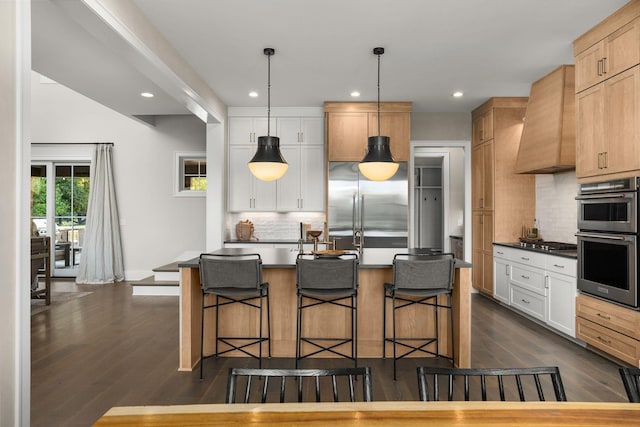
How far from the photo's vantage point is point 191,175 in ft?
25.3

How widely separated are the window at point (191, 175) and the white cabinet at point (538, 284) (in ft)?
16.8

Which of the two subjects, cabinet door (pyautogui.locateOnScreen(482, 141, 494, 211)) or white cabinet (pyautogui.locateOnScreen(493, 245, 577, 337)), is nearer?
white cabinet (pyautogui.locateOnScreen(493, 245, 577, 337))

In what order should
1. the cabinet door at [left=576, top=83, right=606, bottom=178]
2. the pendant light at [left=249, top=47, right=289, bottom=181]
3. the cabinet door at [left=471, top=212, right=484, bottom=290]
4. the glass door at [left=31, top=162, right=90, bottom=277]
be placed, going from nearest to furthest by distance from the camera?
1. the cabinet door at [left=576, top=83, right=606, bottom=178]
2. the pendant light at [left=249, top=47, right=289, bottom=181]
3. the cabinet door at [left=471, top=212, right=484, bottom=290]
4. the glass door at [left=31, top=162, right=90, bottom=277]

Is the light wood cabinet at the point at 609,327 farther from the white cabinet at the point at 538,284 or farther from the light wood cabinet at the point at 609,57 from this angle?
the light wood cabinet at the point at 609,57

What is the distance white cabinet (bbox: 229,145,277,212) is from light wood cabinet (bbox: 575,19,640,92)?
163 inches

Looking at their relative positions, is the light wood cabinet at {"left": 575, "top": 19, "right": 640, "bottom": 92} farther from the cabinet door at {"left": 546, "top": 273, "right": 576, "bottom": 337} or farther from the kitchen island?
the kitchen island

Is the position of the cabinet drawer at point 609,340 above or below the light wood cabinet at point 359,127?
below

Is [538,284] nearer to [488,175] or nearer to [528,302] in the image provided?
[528,302]

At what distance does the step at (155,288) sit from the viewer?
20.6 feet

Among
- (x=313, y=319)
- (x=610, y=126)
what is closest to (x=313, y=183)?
(x=313, y=319)

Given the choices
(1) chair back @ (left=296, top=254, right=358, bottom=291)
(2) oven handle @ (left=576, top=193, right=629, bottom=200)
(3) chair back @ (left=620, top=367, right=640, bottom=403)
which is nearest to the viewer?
(3) chair back @ (left=620, top=367, right=640, bottom=403)

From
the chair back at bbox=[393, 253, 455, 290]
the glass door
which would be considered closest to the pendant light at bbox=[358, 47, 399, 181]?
the chair back at bbox=[393, 253, 455, 290]

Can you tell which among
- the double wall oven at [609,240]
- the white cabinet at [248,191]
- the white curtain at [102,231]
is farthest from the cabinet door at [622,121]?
the white curtain at [102,231]

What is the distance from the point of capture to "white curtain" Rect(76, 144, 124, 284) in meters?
7.34
